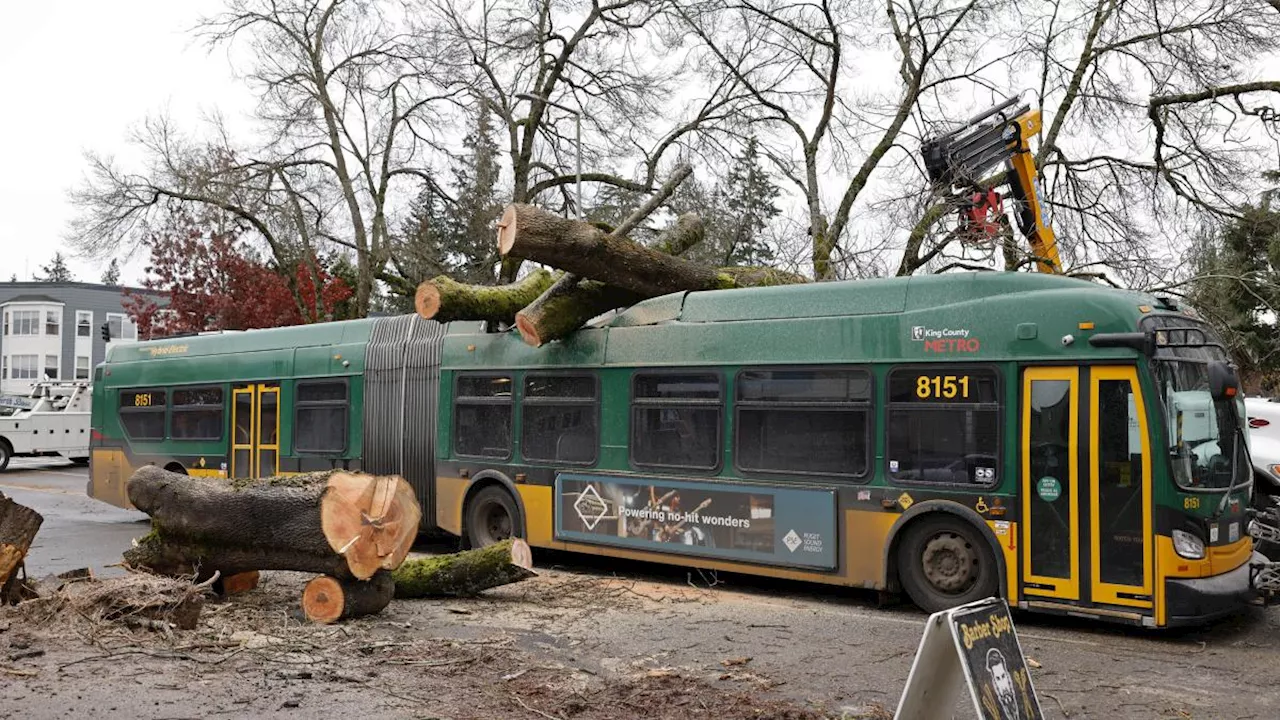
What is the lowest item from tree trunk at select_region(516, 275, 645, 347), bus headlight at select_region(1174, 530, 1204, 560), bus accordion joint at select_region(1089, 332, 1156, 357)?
bus headlight at select_region(1174, 530, 1204, 560)

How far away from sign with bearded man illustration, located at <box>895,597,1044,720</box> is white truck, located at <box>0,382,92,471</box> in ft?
95.3

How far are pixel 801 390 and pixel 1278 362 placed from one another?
2484 cm

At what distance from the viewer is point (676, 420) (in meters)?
10.6

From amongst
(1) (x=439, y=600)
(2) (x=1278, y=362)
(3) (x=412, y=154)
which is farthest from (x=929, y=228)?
(2) (x=1278, y=362)

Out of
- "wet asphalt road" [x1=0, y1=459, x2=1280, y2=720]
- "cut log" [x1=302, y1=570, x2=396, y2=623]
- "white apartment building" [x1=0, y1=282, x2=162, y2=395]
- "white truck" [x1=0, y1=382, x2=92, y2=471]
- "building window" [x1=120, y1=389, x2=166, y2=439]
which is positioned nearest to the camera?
"wet asphalt road" [x1=0, y1=459, x2=1280, y2=720]

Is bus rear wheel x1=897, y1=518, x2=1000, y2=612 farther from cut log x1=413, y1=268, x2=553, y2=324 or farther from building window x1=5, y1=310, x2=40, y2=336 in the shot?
building window x1=5, y1=310, x2=40, y2=336

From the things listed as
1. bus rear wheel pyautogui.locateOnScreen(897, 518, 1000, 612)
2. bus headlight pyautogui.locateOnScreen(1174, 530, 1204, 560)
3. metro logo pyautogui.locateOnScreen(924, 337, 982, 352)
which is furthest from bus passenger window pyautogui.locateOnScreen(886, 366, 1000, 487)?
bus headlight pyautogui.locateOnScreen(1174, 530, 1204, 560)

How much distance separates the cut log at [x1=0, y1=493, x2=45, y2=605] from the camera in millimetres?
8383

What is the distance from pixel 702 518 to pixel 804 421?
4.45 feet

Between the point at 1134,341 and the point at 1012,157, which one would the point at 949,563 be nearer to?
the point at 1134,341

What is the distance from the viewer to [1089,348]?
8297 millimetres

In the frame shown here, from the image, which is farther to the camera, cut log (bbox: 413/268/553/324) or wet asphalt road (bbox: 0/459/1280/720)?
cut log (bbox: 413/268/553/324)

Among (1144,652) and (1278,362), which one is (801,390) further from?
(1278,362)

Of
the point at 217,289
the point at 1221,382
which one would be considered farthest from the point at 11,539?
the point at 217,289
